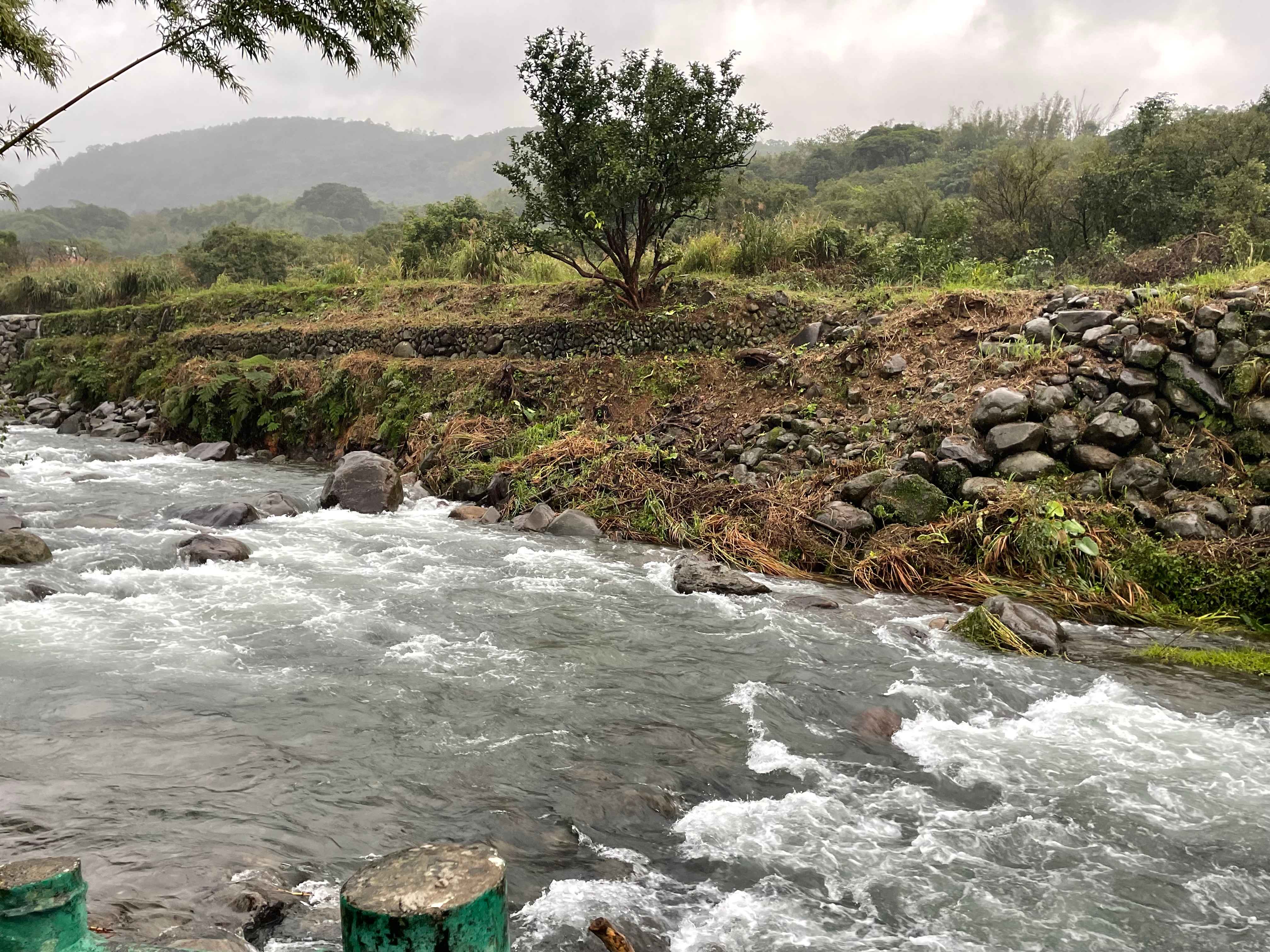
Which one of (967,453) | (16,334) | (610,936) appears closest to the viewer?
(610,936)

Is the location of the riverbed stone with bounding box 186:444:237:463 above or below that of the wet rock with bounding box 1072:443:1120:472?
below

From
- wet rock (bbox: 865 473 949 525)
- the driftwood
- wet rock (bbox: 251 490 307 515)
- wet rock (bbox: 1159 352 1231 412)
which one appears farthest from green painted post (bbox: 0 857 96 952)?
wet rock (bbox: 1159 352 1231 412)

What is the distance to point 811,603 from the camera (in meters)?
6.76

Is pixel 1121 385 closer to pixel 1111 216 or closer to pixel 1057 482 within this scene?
pixel 1057 482

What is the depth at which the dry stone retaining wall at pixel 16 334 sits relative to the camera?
21.9m

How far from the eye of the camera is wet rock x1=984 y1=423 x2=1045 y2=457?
7590mm

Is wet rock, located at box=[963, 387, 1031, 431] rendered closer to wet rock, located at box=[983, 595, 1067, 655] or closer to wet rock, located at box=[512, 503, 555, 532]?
wet rock, located at box=[983, 595, 1067, 655]

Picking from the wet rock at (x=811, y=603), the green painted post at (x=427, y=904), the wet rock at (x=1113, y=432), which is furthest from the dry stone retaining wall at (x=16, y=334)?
the green painted post at (x=427, y=904)

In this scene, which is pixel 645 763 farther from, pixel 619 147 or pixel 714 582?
pixel 619 147

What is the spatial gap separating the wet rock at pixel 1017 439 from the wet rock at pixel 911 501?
2.31ft

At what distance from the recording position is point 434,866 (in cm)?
164

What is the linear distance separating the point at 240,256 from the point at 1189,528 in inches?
1139

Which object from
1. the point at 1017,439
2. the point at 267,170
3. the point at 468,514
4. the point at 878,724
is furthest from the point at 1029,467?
the point at 267,170

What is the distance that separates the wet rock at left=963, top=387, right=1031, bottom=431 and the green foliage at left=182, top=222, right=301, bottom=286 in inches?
872
